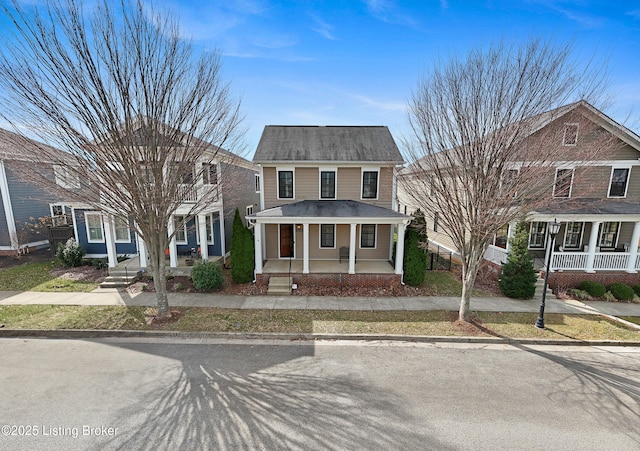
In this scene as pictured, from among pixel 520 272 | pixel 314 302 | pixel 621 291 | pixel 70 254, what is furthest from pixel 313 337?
pixel 70 254

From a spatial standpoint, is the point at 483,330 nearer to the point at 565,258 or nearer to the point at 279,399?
the point at 279,399

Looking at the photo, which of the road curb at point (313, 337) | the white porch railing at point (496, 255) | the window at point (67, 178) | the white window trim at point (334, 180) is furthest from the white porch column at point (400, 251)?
the window at point (67, 178)

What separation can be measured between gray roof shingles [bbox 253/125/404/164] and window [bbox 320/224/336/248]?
12.1 ft

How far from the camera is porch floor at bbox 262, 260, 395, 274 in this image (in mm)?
12781

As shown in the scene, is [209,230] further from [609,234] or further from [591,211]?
[609,234]

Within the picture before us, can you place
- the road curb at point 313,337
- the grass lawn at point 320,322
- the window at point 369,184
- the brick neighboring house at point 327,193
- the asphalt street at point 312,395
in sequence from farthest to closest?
the window at point 369,184 < the brick neighboring house at point 327,193 < the grass lawn at point 320,322 < the road curb at point 313,337 < the asphalt street at point 312,395

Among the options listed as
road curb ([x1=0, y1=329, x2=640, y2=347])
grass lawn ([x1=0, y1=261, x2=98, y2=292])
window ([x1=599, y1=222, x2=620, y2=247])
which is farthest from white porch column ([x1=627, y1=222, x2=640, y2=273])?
grass lawn ([x1=0, y1=261, x2=98, y2=292])

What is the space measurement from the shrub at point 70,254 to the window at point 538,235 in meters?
25.7

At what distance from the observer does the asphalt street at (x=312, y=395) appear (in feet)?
15.0

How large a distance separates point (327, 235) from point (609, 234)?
54.2ft

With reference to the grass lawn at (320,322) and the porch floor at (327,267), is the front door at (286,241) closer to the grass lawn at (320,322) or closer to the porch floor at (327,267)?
the porch floor at (327,267)

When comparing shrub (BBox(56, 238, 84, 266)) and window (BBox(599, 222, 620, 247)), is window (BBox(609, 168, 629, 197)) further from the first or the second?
→ shrub (BBox(56, 238, 84, 266))

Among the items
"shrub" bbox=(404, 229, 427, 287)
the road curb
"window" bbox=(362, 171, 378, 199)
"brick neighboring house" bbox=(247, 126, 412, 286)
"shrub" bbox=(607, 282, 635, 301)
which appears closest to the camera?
the road curb

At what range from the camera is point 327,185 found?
1464cm
